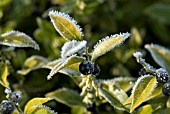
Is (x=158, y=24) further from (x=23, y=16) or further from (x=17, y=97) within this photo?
(x=17, y=97)

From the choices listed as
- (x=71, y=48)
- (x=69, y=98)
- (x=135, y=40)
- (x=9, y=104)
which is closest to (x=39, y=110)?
(x=9, y=104)

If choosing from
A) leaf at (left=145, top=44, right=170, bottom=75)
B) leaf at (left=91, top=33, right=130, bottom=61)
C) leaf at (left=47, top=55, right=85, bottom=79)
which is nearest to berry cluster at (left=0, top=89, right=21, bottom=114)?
leaf at (left=47, top=55, right=85, bottom=79)

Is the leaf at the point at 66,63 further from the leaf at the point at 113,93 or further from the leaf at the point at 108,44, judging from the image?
the leaf at the point at 113,93

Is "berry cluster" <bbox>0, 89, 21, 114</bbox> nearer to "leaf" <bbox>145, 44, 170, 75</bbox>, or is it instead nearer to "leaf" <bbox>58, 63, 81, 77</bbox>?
"leaf" <bbox>58, 63, 81, 77</bbox>

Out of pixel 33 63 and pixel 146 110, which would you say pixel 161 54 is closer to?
pixel 146 110

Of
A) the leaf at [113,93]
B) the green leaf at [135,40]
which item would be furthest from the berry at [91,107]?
the green leaf at [135,40]

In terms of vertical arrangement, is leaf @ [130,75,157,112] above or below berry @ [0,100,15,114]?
below
